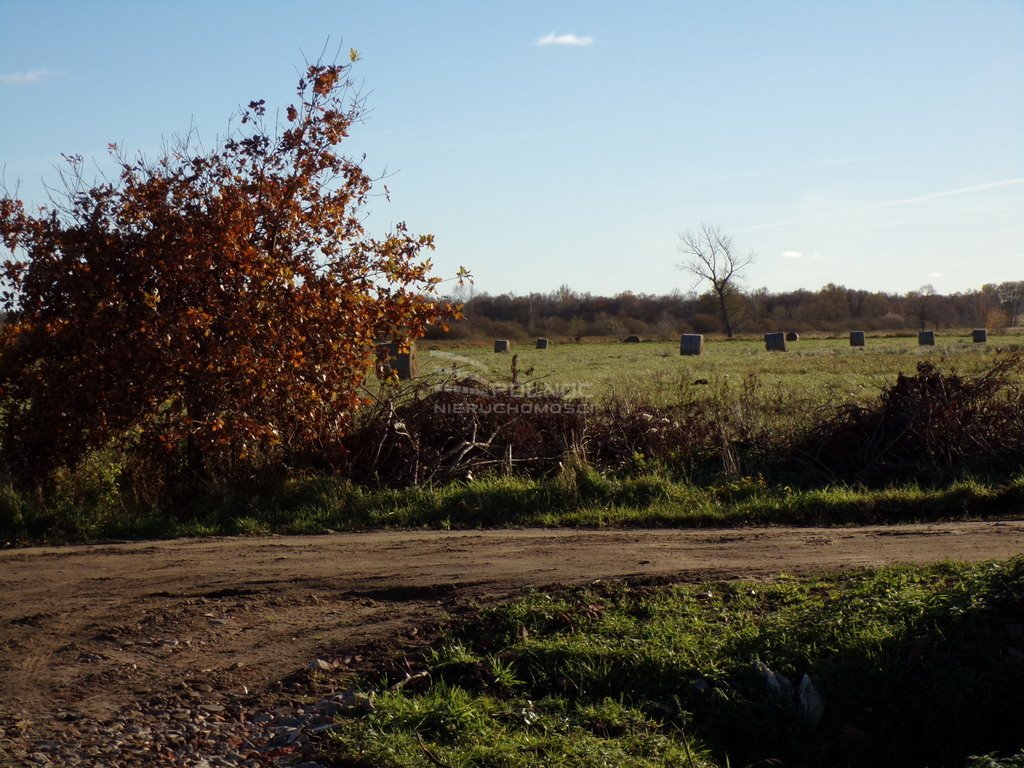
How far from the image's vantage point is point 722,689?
5137 millimetres

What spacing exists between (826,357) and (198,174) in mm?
29124

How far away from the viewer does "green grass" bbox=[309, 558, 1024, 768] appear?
463 centimetres

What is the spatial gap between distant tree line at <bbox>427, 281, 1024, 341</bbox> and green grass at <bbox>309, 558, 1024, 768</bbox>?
5951 cm

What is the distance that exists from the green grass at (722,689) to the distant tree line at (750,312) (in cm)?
5951

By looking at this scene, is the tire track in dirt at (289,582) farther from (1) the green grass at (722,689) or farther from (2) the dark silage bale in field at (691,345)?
(2) the dark silage bale in field at (691,345)

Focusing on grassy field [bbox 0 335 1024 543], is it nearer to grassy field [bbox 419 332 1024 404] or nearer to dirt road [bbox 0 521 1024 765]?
dirt road [bbox 0 521 1024 765]

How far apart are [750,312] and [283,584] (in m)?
80.6

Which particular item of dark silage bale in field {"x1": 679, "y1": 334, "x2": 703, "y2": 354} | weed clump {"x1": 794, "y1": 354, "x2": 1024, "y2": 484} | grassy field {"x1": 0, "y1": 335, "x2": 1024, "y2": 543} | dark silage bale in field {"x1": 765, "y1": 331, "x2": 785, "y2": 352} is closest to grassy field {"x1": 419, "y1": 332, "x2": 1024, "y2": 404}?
dark silage bale in field {"x1": 679, "y1": 334, "x2": 703, "y2": 354}

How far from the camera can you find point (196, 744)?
15.1 ft

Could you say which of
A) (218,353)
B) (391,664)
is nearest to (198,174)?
(218,353)

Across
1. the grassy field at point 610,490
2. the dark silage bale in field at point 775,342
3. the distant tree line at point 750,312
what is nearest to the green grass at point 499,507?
the grassy field at point 610,490

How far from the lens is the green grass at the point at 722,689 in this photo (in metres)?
4.63

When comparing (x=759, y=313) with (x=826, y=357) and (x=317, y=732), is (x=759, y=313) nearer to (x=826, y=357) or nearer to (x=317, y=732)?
(x=826, y=357)

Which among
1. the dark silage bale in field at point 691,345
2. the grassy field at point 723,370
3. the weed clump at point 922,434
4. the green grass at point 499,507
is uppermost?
the dark silage bale in field at point 691,345
